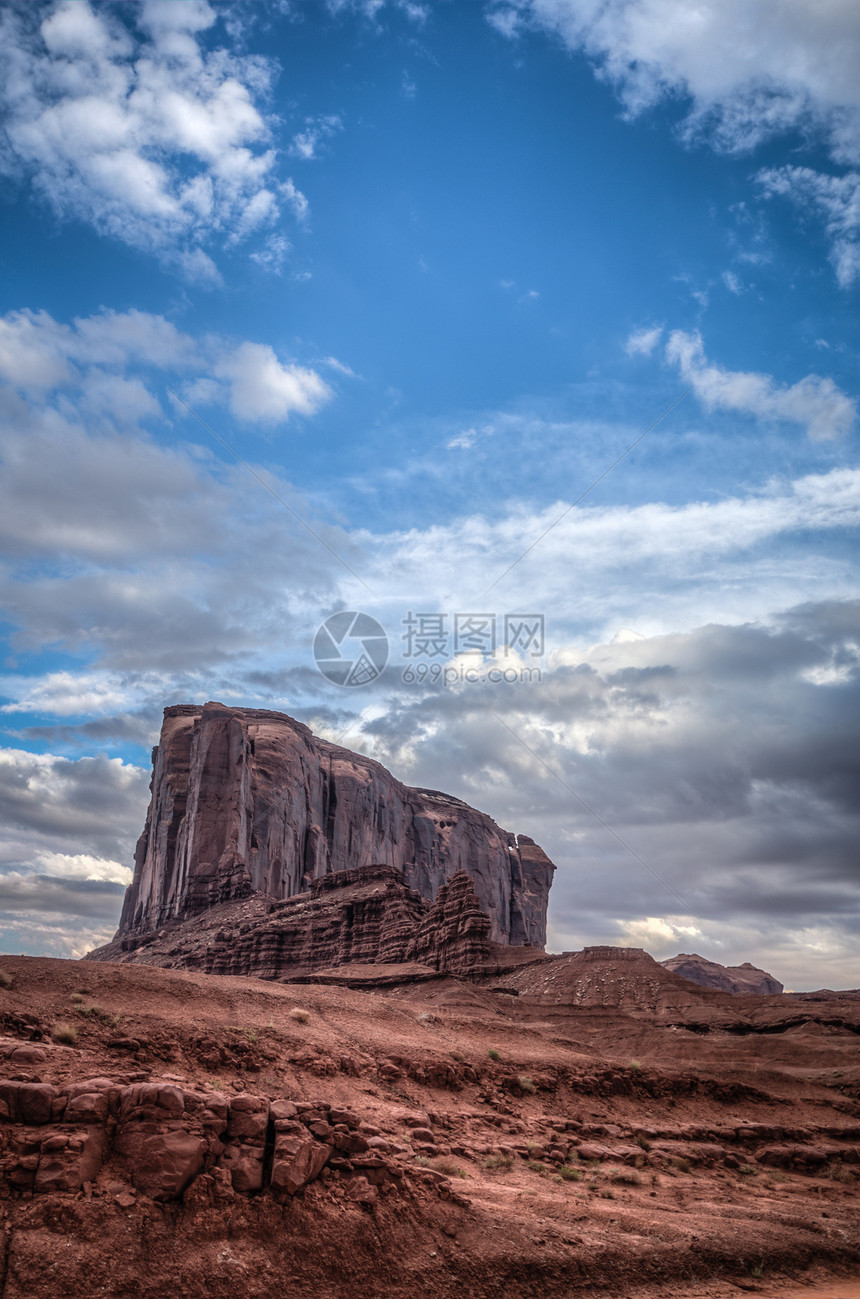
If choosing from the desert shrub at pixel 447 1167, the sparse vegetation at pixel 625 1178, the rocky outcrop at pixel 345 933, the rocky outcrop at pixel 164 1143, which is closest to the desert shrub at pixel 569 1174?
the sparse vegetation at pixel 625 1178

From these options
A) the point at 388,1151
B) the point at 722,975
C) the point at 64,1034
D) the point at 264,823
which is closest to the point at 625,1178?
the point at 388,1151

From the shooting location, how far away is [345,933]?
67.8 metres

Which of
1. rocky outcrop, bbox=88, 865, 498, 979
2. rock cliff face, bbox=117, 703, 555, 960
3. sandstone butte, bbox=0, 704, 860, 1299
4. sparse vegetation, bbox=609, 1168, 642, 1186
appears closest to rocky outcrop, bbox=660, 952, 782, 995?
rock cliff face, bbox=117, 703, 555, 960

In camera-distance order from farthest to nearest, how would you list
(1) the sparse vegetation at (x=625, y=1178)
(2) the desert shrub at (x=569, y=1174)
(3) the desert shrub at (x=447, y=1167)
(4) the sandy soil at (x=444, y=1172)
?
(1) the sparse vegetation at (x=625, y=1178) < (2) the desert shrub at (x=569, y=1174) < (3) the desert shrub at (x=447, y=1167) < (4) the sandy soil at (x=444, y=1172)

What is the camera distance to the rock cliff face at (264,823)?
10269 cm

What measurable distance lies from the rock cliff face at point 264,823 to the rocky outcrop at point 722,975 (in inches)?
1424

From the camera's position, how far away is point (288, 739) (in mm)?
122062

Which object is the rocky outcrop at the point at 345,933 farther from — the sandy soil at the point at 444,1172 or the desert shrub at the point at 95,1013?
the desert shrub at the point at 95,1013

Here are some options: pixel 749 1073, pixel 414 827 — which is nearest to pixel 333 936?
pixel 749 1073

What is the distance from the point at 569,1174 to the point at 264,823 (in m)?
97.8

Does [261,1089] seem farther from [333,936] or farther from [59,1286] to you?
[333,936]

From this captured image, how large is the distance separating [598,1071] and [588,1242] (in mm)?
8759

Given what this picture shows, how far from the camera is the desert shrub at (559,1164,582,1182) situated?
51.1ft

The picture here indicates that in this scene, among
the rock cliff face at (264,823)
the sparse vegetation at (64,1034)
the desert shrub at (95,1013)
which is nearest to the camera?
the sparse vegetation at (64,1034)
